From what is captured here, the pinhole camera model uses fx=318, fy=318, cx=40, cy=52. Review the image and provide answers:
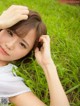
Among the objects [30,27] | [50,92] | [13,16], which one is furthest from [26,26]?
[50,92]

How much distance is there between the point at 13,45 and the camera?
308 cm

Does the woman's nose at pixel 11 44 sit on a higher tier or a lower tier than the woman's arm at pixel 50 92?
higher

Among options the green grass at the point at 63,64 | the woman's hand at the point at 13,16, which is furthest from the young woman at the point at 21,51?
the green grass at the point at 63,64

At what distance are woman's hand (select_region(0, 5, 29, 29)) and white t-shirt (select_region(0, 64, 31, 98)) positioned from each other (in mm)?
449

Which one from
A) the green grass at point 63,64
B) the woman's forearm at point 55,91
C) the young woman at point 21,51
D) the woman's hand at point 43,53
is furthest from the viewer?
the green grass at point 63,64

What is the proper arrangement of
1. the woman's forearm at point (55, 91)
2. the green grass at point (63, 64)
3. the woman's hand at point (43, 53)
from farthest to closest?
the green grass at point (63, 64) → the woman's hand at point (43, 53) → the woman's forearm at point (55, 91)

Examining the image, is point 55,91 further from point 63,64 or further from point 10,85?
point 63,64

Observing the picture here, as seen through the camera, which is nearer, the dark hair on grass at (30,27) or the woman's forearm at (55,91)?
the woman's forearm at (55,91)

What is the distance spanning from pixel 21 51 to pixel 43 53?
236 millimetres

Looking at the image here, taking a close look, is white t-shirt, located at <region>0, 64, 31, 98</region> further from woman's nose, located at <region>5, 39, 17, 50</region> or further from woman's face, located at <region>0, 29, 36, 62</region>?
woman's nose, located at <region>5, 39, 17, 50</region>

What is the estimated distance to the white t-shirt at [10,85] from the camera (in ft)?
9.79

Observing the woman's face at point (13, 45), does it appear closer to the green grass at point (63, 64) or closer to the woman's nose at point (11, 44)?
the woman's nose at point (11, 44)

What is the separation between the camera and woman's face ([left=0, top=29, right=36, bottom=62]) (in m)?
3.07

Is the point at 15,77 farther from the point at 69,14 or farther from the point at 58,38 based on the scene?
the point at 69,14
